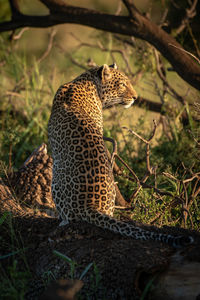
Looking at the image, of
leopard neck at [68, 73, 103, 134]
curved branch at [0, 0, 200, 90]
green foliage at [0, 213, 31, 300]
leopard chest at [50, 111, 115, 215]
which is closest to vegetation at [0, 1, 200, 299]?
curved branch at [0, 0, 200, 90]

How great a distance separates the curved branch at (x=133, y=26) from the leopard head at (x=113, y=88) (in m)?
1.51

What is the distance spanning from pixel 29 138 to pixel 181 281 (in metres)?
6.31

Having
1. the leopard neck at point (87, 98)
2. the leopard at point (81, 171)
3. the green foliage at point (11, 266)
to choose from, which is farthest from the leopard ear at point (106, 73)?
the green foliage at point (11, 266)

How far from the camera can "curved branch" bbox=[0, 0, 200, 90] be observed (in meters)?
6.68

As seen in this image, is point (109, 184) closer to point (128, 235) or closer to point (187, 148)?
point (128, 235)

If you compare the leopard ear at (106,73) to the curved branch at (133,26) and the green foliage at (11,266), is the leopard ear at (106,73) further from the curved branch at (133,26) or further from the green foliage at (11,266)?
the green foliage at (11,266)

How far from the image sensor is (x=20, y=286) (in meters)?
2.84

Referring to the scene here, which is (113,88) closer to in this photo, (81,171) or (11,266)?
(81,171)

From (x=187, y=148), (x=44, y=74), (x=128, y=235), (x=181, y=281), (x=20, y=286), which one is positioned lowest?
(x=44, y=74)

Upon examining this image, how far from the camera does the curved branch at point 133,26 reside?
6.68m

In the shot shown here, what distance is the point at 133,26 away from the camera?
730 centimetres

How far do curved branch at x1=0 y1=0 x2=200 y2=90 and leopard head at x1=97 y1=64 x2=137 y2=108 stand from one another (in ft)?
4.94

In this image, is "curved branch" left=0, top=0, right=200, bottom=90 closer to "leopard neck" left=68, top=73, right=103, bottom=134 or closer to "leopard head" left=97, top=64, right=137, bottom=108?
"leopard head" left=97, top=64, right=137, bottom=108

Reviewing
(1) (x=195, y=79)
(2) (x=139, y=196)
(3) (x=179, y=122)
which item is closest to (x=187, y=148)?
(3) (x=179, y=122)
